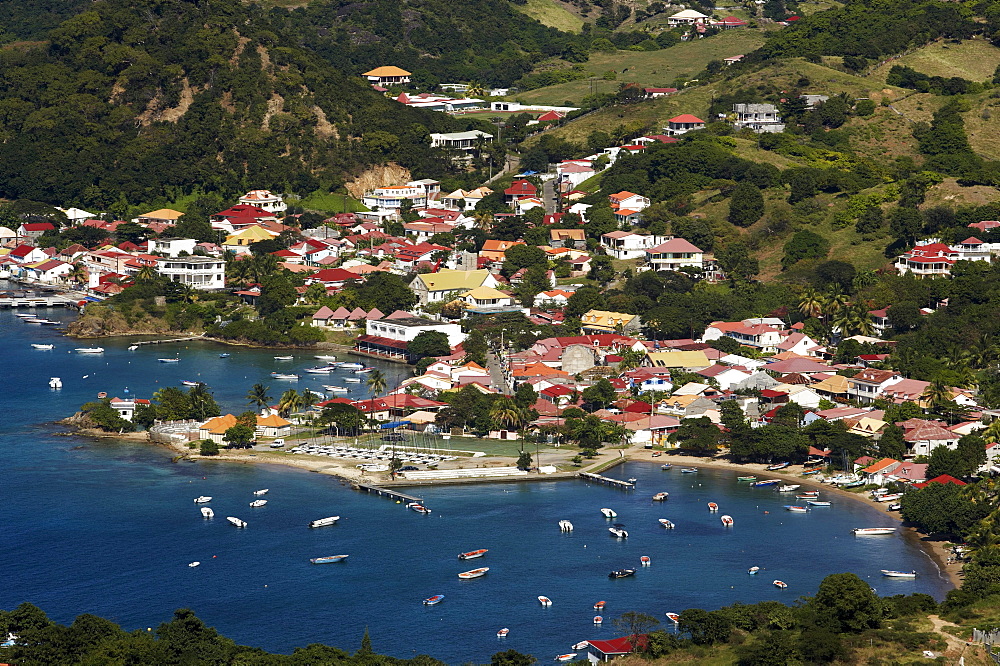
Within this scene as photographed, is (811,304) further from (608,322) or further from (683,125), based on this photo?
(683,125)

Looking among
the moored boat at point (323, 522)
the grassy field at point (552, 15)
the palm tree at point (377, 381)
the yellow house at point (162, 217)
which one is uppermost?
the grassy field at point (552, 15)

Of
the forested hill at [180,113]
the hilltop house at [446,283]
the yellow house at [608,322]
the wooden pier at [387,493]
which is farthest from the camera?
the forested hill at [180,113]

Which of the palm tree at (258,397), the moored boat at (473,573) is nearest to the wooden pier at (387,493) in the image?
the moored boat at (473,573)

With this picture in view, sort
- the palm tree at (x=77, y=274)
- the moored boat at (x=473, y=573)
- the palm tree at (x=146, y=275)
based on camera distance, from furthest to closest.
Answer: the palm tree at (x=77, y=274), the palm tree at (x=146, y=275), the moored boat at (x=473, y=573)

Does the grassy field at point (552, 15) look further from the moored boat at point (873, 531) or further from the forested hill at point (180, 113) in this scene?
the moored boat at point (873, 531)

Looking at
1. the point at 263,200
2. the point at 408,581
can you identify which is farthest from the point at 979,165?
the point at 408,581

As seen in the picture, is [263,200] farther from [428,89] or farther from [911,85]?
[911,85]
